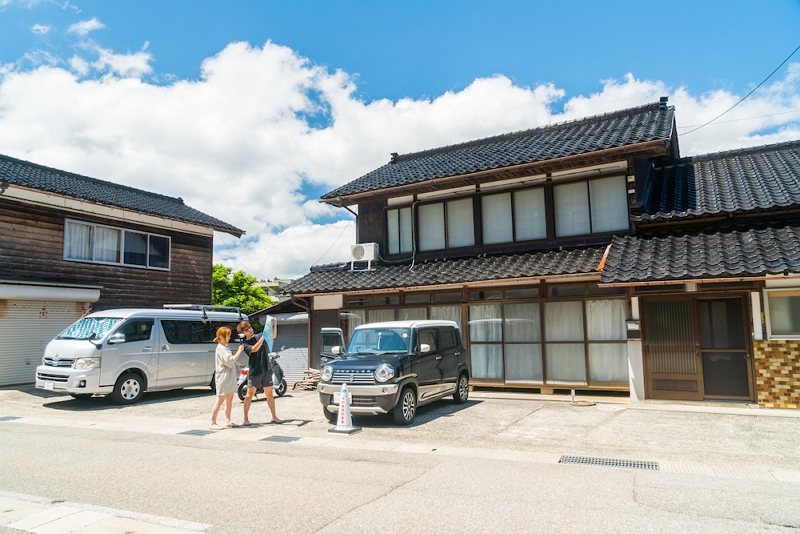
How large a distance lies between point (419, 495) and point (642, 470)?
3.01m

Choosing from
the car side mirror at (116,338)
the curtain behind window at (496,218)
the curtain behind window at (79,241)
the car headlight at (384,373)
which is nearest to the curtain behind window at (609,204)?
the curtain behind window at (496,218)

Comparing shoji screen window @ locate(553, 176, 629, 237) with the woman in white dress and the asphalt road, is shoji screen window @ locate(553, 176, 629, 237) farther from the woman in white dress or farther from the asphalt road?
the woman in white dress

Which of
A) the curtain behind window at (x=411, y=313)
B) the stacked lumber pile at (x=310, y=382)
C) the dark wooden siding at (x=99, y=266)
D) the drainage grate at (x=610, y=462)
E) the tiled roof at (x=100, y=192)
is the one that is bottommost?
the drainage grate at (x=610, y=462)

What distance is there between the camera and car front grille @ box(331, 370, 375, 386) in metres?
9.78

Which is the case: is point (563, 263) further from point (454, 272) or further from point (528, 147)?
point (528, 147)

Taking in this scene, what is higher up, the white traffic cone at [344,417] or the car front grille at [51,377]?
the car front grille at [51,377]

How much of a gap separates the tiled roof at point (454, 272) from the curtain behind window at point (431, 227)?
84cm

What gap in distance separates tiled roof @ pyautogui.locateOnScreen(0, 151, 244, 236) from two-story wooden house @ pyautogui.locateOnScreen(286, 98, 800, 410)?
6.79m

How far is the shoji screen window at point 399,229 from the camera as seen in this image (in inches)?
666

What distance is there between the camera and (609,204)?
13844mm

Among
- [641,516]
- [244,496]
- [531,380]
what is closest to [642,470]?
[641,516]

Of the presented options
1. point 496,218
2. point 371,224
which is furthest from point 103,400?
point 496,218

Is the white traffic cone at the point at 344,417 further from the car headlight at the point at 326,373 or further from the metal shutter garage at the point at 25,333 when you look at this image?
the metal shutter garage at the point at 25,333

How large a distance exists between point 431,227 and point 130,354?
8.72 meters
